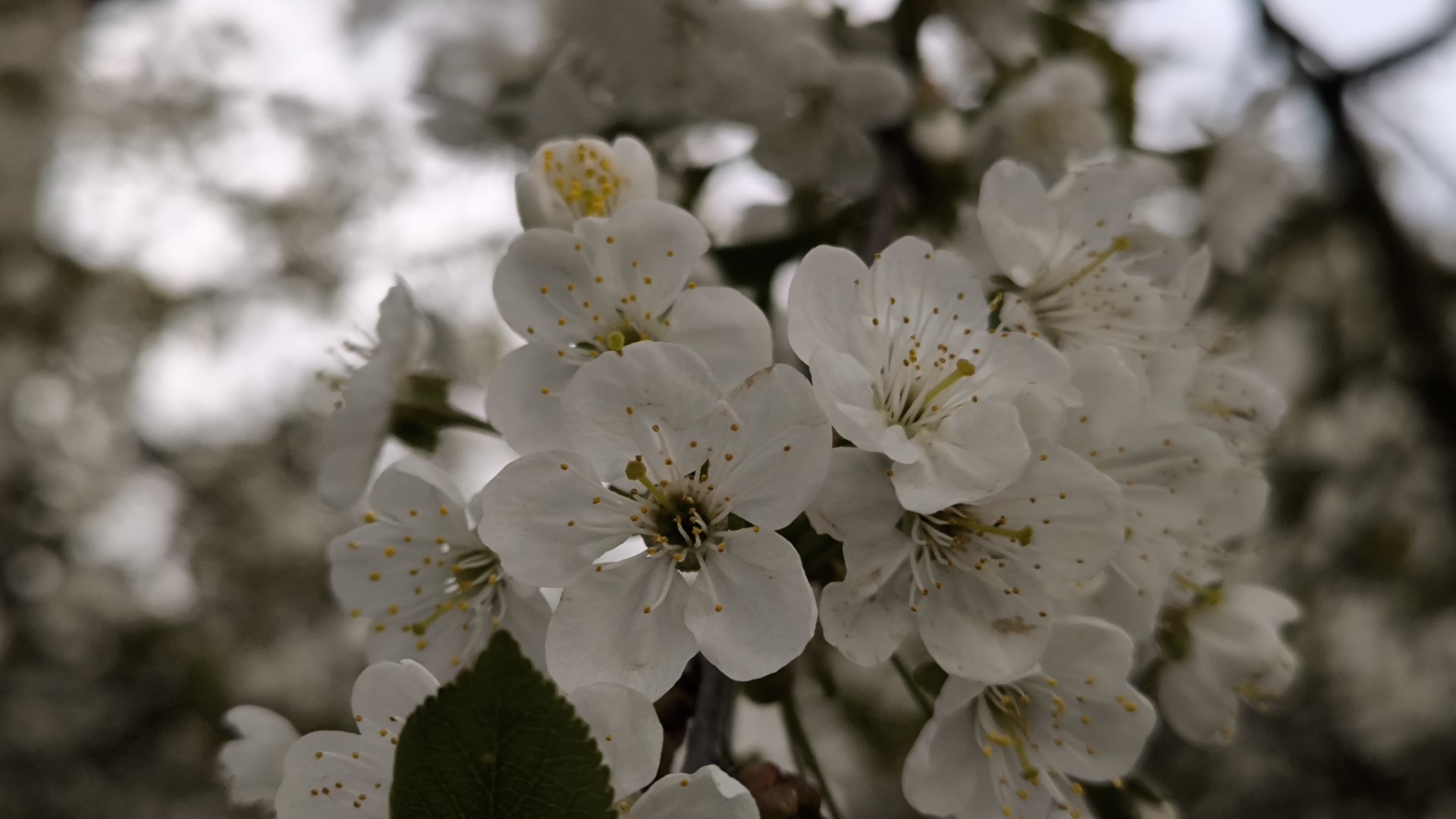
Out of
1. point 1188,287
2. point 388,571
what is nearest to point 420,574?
point 388,571

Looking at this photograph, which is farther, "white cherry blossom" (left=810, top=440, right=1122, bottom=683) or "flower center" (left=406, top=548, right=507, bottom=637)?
"flower center" (left=406, top=548, right=507, bottom=637)

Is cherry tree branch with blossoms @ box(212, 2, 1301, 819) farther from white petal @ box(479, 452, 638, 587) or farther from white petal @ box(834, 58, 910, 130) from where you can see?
white petal @ box(834, 58, 910, 130)

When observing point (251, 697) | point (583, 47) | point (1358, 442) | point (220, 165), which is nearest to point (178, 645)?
point (251, 697)

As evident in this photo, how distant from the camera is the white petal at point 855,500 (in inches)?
29.4

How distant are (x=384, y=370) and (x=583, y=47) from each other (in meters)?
0.71

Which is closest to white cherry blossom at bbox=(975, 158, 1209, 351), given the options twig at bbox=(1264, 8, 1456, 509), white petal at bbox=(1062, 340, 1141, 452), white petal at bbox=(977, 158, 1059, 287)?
white petal at bbox=(977, 158, 1059, 287)

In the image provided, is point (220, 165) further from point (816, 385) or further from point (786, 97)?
point (816, 385)

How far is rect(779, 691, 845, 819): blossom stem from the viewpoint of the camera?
92cm

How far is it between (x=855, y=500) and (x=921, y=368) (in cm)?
15

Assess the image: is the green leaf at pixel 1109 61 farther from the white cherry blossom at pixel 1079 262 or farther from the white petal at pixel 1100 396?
the white petal at pixel 1100 396

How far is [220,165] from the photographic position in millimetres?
4344

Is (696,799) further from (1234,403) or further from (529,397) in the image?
(1234,403)

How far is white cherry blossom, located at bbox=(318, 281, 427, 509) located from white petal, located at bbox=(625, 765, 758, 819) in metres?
0.46

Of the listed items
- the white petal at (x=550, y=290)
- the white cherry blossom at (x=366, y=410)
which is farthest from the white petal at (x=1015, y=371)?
the white cherry blossom at (x=366, y=410)
